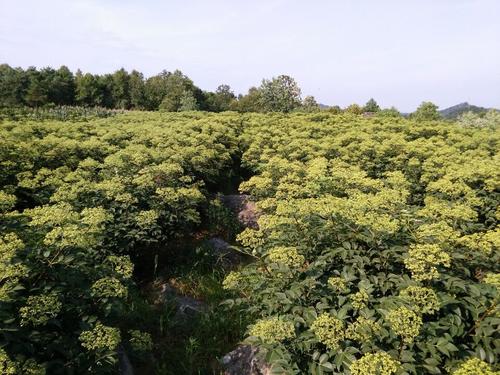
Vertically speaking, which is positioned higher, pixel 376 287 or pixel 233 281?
pixel 376 287

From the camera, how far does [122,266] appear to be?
183 inches

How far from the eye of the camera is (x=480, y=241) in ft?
13.5

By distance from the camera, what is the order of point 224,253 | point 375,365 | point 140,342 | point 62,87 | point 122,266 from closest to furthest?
point 375,365
point 140,342
point 122,266
point 224,253
point 62,87

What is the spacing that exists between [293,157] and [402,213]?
5792 mm

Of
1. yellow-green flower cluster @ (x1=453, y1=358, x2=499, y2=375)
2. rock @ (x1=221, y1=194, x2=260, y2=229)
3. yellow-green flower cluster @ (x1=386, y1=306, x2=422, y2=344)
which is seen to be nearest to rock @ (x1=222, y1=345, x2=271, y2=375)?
yellow-green flower cluster @ (x1=386, y1=306, x2=422, y2=344)

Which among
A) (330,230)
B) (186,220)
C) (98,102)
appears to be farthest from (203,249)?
(98,102)

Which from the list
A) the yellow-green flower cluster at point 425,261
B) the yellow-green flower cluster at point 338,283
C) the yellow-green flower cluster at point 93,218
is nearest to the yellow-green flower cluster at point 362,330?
the yellow-green flower cluster at point 338,283

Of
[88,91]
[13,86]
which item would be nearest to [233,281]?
[13,86]

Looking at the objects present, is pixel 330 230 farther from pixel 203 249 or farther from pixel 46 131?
pixel 46 131

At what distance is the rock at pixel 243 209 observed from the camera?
9.15 metres

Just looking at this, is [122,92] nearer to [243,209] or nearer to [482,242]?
[243,209]

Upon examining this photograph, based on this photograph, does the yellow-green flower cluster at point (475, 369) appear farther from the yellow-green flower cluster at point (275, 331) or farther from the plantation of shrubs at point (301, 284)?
the yellow-green flower cluster at point (275, 331)

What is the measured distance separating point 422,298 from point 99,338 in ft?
9.80

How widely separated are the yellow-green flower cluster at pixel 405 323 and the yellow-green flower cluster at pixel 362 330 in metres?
0.23
